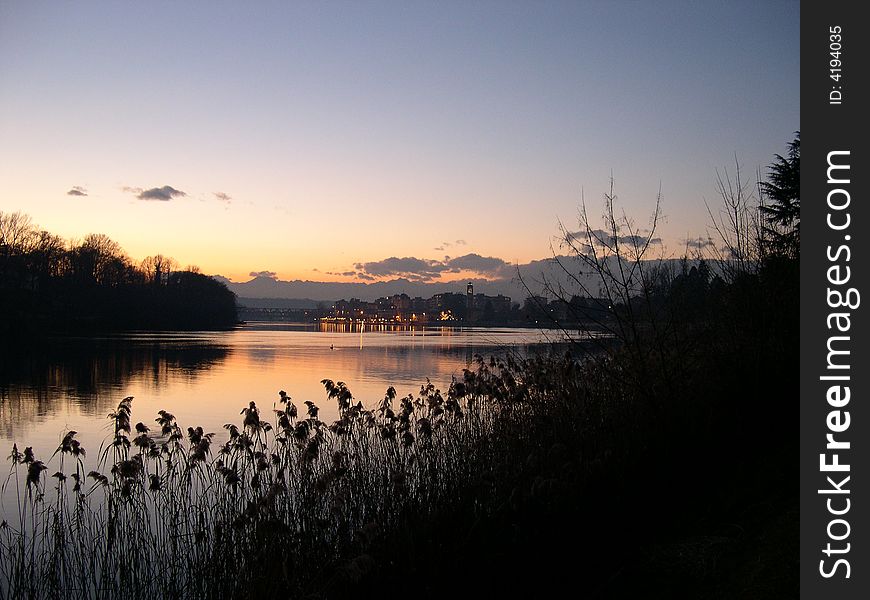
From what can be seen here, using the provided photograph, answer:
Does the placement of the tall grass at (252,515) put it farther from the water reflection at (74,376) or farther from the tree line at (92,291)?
the tree line at (92,291)

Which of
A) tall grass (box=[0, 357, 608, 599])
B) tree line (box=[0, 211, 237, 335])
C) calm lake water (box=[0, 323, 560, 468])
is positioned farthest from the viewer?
tree line (box=[0, 211, 237, 335])

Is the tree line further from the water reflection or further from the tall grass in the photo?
the tall grass

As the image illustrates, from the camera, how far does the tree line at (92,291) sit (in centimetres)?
7888

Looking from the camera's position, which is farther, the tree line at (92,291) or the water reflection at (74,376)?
the tree line at (92,291)

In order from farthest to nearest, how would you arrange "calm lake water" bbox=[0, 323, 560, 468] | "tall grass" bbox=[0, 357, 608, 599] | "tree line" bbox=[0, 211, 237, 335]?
"tree line" bbox=[0, 211, 237, 335] < "calm lake water" bbox=[0, 323, 560, 468] < "tall grass" bbox=[0, 357, 608, 599]

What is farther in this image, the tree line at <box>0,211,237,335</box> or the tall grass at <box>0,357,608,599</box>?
the tree line at <box>0,211,237,335</box>

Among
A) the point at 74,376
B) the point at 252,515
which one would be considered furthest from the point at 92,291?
the point at 252,515

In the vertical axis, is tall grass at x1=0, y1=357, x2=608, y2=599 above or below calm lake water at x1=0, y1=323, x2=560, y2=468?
above

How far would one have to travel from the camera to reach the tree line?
78.9m

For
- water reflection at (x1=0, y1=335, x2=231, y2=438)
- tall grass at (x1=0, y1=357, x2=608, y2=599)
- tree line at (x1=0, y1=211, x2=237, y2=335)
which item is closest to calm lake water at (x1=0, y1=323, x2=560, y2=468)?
water reflection at (x1=0, y1=335, x2=231, y2=438)

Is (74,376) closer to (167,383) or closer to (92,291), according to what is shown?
(167,383)

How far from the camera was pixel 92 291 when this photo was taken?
10300cm

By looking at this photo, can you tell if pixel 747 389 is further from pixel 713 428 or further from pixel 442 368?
pixel 442 368

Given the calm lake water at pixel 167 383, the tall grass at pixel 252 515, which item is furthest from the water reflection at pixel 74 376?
the tall grass at pixel 252 515
